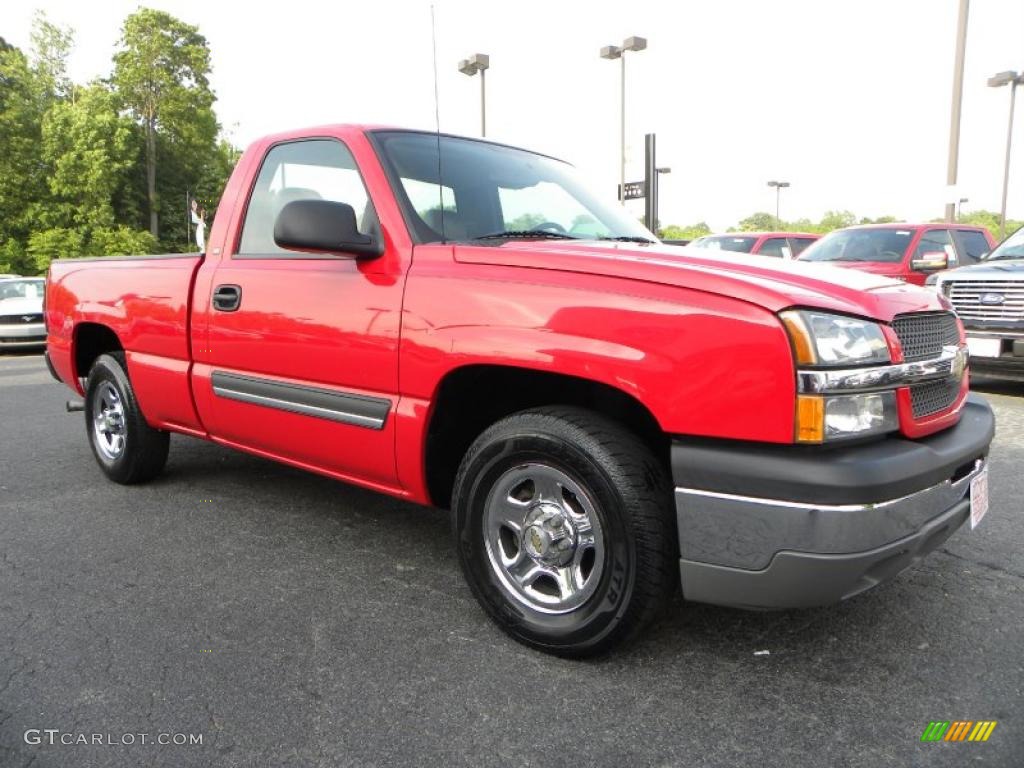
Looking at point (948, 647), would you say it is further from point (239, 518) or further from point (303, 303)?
point (239, 518)

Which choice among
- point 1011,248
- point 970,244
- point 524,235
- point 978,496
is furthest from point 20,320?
point 970,244

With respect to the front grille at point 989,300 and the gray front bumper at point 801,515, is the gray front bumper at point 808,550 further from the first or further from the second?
the front grille at point 989,300

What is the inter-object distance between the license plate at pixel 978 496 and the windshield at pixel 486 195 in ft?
5.22

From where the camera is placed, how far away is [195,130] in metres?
36.1

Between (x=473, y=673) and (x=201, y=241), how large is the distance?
302 cm

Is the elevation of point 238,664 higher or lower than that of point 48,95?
lower

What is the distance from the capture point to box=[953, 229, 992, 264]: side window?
33.2 ft

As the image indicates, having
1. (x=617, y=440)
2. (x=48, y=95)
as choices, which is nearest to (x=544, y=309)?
(x=617, y=440)

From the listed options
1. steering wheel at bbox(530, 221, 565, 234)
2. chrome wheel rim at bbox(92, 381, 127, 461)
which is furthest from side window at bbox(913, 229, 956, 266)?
chrome wheel rim at bbox(92, 381, 127, 461)

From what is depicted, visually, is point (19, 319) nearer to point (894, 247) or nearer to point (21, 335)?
point (21, 335)

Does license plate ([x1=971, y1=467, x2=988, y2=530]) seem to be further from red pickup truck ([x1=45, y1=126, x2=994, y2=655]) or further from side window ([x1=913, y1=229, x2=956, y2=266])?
side window ([x1=913, y1=229, x2=956, y2=266])

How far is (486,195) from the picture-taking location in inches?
123

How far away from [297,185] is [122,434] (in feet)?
6.22

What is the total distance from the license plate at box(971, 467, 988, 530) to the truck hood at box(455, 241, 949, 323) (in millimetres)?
555
